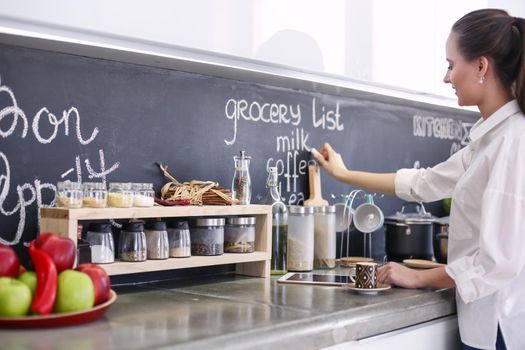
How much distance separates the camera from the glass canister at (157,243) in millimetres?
1769

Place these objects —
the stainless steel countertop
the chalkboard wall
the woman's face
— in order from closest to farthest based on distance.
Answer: the stainless steel countertop, the chalkboard wall, the woman's face

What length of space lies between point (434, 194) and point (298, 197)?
0.47 m

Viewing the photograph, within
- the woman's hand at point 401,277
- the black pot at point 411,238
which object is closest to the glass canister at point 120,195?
the woman's hand at point 401,277

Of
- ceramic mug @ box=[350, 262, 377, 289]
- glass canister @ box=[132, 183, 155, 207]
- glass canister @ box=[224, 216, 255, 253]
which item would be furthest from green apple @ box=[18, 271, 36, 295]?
ceramic mug @ box=[350, 262, 377, 289]

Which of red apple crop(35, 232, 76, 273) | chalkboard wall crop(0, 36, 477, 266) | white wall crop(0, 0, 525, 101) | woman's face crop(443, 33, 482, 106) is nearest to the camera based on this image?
red apple crop(35, 232, 76, 273)

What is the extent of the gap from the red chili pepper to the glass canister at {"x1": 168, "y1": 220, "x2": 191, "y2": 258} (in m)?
0.53

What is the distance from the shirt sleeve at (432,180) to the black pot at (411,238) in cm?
26

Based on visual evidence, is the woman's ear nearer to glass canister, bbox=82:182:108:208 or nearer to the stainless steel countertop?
the stainless steel countertop

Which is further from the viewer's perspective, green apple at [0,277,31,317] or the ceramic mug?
the ceramic mug

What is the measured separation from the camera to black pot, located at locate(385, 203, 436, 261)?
2520mm

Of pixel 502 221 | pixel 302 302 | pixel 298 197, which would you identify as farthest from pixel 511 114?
pixel 298 197

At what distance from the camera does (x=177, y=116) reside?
204 centimetres

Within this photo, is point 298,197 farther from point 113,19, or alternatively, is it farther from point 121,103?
point 113,19

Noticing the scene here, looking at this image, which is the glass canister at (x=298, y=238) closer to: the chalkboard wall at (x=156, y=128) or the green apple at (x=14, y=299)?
the chalkboard wall at (x=156, y=128)
